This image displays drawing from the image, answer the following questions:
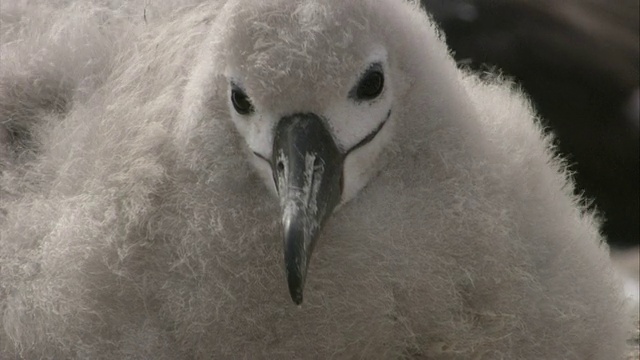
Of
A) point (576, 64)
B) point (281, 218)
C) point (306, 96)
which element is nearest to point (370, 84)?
point (306, 96)

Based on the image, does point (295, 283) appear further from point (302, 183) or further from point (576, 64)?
point (576, 64)

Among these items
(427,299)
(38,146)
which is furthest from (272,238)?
(38,146)

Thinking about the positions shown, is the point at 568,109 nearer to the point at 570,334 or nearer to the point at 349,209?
the point at 570,334

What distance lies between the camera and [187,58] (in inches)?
61.5

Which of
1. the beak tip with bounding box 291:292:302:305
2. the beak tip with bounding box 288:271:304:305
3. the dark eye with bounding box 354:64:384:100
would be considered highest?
the dark eye with bounding box 354:64:384:100

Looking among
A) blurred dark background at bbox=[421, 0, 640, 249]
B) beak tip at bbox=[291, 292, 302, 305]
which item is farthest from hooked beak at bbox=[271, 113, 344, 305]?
blurred dark background at bbox=[421, 0, 640, 249]

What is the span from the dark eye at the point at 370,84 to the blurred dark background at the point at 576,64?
84cm

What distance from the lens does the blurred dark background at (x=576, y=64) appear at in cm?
228

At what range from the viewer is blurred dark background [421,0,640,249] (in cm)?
228

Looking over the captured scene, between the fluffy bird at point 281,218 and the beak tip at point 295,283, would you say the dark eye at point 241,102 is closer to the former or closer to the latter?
the fluffy bird at point 281,218

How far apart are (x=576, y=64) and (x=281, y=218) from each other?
1171mm

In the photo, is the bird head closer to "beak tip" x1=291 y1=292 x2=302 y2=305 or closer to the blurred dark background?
"beak tip" x1=291 y1=292 x2=302 y2=305

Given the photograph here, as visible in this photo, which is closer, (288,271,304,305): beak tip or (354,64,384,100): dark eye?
(288,271,304,305): beak tip

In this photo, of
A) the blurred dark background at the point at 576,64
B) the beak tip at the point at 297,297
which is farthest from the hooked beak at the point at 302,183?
the blurred dark background at the point at 576,64
